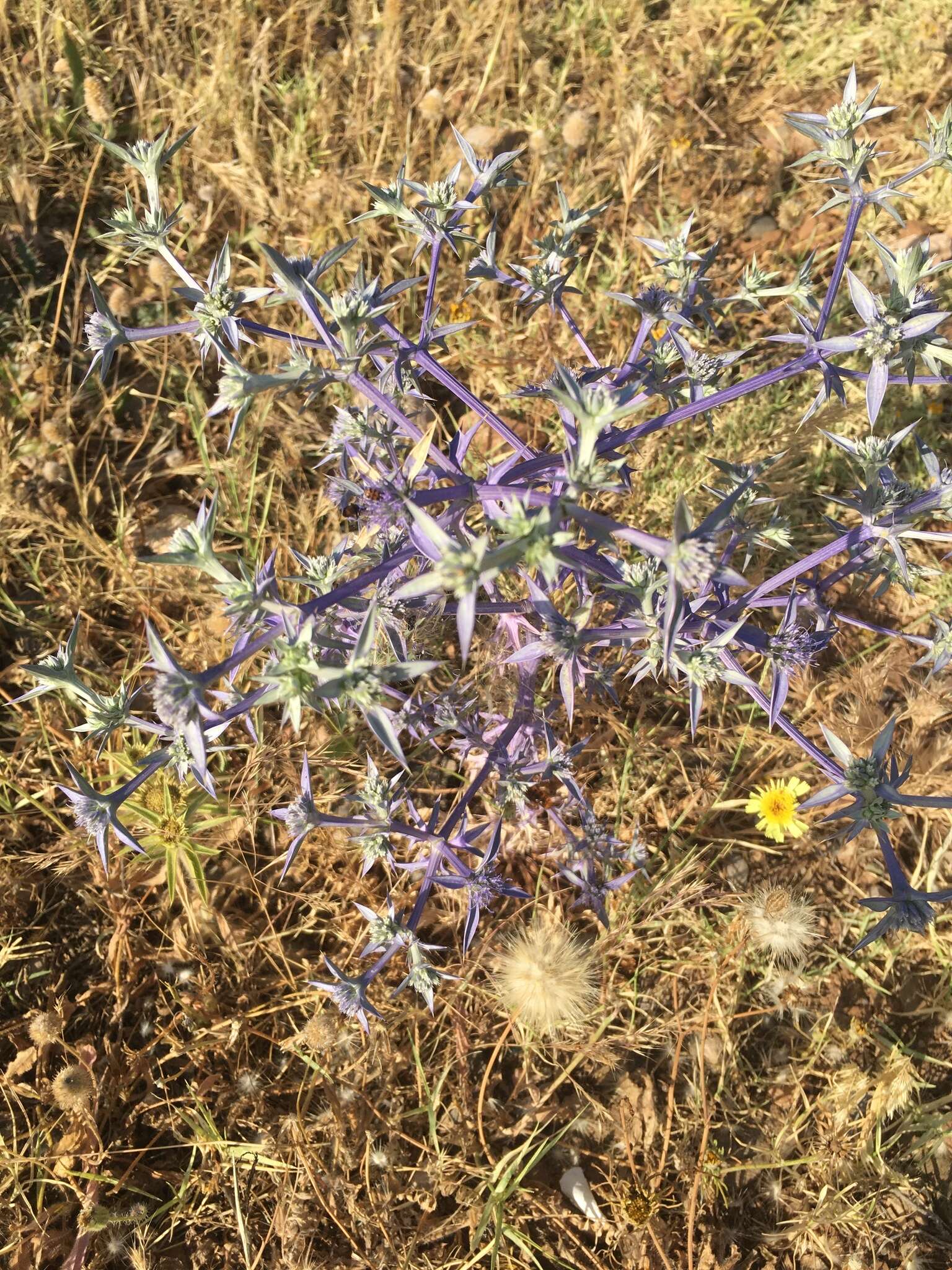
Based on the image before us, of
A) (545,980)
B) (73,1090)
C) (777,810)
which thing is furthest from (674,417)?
(73,1090)

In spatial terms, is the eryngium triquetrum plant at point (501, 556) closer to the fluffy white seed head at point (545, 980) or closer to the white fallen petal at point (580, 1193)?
the fluffy white seed head at point (545, 980)

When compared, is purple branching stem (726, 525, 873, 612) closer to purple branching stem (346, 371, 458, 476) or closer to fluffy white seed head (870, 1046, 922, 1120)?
purple branching stem (346, 371, 458, 476)

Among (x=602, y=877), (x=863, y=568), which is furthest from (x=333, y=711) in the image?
(x=863, y=568)

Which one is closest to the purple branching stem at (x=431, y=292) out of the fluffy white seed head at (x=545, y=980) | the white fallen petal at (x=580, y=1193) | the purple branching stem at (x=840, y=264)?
the purple branching stem at (x=840, y=264)

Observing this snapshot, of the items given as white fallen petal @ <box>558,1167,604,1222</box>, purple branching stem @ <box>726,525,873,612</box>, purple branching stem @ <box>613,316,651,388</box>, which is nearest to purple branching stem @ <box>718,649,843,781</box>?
purple branching stem @ <box>726,525,873,612</box>

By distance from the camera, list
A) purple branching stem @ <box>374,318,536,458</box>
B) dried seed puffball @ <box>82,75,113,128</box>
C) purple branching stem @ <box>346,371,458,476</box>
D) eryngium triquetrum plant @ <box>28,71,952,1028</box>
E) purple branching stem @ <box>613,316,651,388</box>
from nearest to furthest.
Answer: eryngium triquetrum plant @ <box>28,71,952,1028</box> < purple branching stem @ <box>346,371,458,476</box> < purple branching stem @ <box>374,318,536,458</box> < purple branching stem @ <box>613,316,651,388</box> < dried seed puffball @ <box>82,75,113,128</box>

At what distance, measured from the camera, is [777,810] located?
270 centimetres

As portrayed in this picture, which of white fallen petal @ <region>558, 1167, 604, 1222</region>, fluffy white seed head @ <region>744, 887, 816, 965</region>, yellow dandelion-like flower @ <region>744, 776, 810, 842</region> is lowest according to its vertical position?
white fallen petal @ <region>558, 1167, 604, 1222</region>

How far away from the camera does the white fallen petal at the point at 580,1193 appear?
2.48 m

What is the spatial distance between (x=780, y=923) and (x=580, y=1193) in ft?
3.08

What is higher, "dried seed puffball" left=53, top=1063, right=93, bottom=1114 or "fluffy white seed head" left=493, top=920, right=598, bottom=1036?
"fluffy white seed head" left=493, top=920, right=598, bottom=1036

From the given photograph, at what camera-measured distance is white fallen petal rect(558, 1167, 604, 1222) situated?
8.14 ft

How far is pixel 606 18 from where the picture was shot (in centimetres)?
392

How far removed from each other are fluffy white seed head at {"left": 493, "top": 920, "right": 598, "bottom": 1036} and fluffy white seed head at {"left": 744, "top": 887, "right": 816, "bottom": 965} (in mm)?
521
